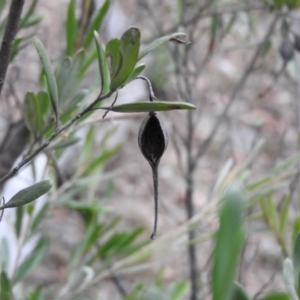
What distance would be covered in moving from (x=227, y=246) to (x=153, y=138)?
161 millimetres

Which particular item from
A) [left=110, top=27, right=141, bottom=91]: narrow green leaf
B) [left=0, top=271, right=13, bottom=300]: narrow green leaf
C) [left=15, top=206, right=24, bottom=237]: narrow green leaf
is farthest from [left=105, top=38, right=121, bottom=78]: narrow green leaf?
[left=15, top=206, right=24, bottom=237]: narrow green leaf

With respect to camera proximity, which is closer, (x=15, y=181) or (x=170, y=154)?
(x=15, y=181)

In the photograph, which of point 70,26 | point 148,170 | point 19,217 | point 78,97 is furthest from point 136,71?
point 148,170

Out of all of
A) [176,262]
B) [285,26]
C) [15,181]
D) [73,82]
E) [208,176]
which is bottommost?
[176,262]

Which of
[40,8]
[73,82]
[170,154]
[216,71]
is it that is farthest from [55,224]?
[73,82]

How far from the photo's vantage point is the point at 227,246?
0.73 feet

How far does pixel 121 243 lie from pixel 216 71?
8.26ft

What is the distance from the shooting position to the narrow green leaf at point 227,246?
22 centimetres

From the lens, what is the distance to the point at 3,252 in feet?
2.36

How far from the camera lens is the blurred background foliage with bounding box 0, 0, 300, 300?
0.57 metres

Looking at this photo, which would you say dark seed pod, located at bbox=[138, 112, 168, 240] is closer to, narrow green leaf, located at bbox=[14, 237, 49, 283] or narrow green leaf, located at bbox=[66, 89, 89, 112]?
narrow green leaf, located at bbox=[66, 89, 89, 112]

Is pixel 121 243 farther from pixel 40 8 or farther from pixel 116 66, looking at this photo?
pixel 40 8

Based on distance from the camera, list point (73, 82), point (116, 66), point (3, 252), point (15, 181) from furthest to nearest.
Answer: point (15, 181) < point (3, 252) < point (73, 82) < point (116, 66)

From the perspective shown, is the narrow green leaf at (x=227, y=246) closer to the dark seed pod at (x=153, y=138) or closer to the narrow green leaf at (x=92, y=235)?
the dark seed pod at (x=153, y=138)
